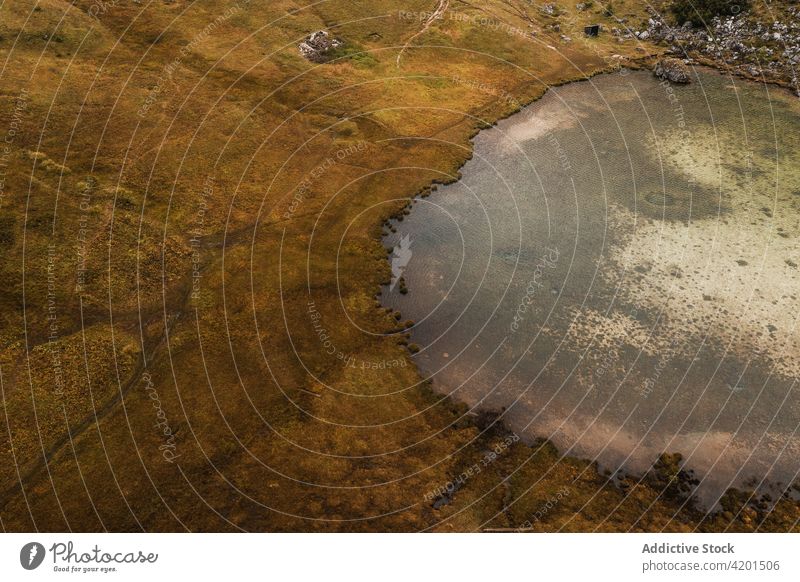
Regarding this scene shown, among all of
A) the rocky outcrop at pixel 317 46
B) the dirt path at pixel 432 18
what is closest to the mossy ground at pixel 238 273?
the rocky outcrop at pixel 317 46

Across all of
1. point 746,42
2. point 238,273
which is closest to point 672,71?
point 746,42

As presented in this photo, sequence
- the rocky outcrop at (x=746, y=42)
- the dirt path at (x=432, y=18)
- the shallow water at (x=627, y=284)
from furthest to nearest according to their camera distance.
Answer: the dirt path at (x=432, y=18), the rocky outcrop at (x=746, y=42), the shallow water at (x=627, y=284)

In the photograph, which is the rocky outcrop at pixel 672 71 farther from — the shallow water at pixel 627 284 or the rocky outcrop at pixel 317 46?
the rocky outcrop at pixel 317 46

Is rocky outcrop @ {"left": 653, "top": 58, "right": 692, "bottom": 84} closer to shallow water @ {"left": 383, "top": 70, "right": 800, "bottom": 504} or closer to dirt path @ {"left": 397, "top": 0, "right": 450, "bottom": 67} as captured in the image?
shallow water @ {"left": 383, "top": 70, "right": 800, "bottom": 504}

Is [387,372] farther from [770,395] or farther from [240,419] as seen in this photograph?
[770,395]

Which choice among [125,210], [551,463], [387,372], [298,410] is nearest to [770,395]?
[551,463]
